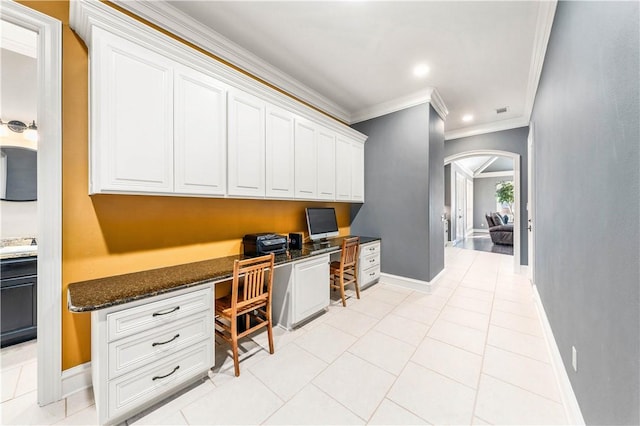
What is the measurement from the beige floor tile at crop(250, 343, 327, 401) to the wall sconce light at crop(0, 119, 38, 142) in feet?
11.2

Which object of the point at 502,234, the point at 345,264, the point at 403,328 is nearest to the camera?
the point at 403,328

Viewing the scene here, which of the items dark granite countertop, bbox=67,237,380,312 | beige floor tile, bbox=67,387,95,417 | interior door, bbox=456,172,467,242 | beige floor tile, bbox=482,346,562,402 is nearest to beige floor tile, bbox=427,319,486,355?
beige floor tile, bbox=482,346,562,402

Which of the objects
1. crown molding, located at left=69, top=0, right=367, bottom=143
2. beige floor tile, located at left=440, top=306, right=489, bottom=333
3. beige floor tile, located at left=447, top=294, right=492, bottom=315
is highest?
crown molding, located at left=69, top=0, right=367, bottom=143

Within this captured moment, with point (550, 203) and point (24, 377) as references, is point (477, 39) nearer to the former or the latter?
point (550, 203)

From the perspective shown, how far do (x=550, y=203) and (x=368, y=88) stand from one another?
254cm

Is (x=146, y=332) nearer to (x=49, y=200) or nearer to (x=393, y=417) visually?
(x=49, y=200)

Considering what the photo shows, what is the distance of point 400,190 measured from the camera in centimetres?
379

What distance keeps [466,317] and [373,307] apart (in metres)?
1.06

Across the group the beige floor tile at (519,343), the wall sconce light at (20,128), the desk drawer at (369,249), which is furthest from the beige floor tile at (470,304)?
Result: the wall sconce light at (20,128)

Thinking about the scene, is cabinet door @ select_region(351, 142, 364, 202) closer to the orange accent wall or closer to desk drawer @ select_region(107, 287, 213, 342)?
the orange accent wall

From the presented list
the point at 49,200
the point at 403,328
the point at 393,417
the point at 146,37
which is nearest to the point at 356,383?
the point at 393,417

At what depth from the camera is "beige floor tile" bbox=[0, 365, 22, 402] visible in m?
1.65

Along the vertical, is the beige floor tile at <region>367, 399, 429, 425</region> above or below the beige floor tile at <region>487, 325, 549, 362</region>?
below

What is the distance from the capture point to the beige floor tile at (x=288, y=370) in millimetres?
1735
